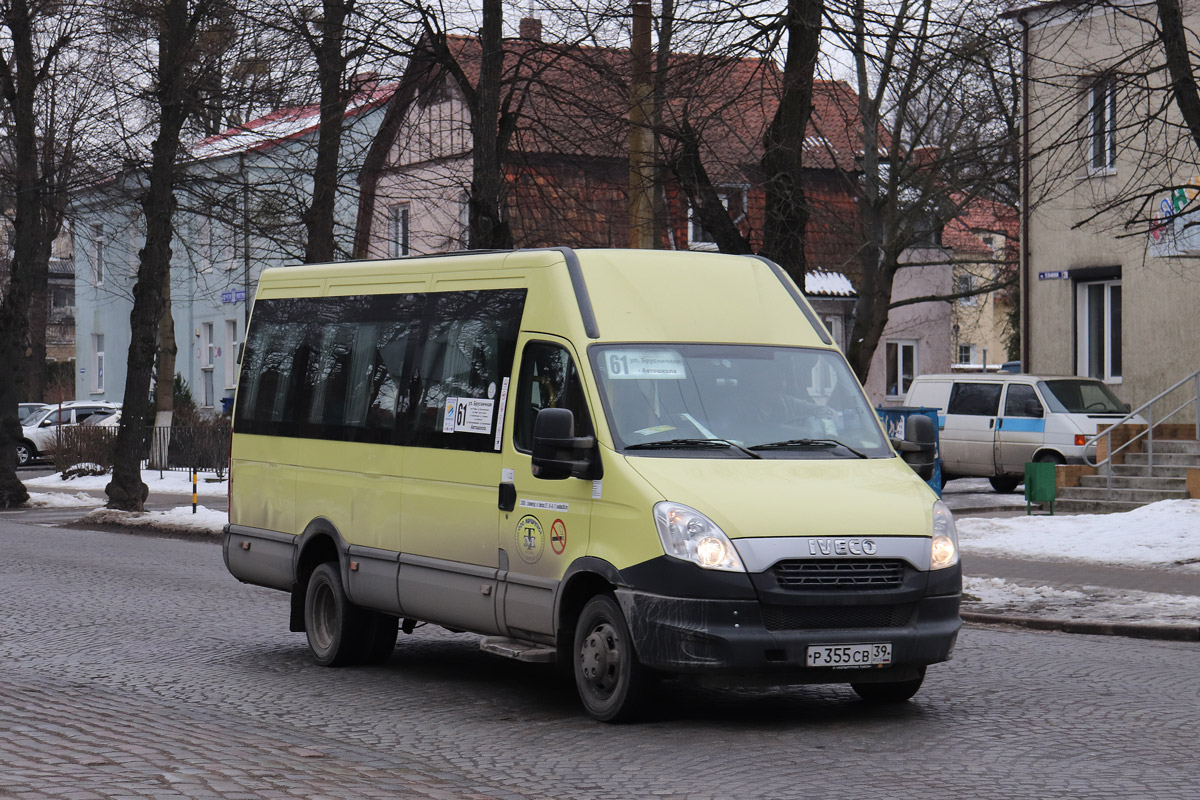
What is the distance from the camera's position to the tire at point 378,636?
10.9 metres

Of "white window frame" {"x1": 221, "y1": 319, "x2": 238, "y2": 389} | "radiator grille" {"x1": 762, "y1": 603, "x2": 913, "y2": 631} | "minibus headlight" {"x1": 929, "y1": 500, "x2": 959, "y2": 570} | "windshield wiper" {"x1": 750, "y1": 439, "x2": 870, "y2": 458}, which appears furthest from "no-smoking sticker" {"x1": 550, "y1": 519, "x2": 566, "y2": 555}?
"white window frame" {"x1": 221, "y1": 319, "x2": 238, "y2": 389}

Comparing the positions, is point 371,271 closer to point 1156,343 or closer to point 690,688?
point 690,688

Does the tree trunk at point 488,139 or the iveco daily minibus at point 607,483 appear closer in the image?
the iveco daily minibus at point 607,483

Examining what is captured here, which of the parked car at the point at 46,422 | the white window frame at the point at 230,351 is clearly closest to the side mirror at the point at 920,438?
the parked car at the point at 46,422

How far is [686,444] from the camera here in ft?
28.8

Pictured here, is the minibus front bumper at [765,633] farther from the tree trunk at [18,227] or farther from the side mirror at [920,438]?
the tree trunk at [18,227]

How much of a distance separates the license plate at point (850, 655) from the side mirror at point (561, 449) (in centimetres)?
144

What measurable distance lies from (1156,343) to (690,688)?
20.9 meters

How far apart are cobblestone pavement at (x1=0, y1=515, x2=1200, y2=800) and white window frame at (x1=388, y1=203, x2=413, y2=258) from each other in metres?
14.1

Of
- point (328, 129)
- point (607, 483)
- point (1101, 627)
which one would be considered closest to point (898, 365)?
point (328, 129)

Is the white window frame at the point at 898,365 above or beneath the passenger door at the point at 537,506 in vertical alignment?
above

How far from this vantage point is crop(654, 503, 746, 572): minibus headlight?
8.09m

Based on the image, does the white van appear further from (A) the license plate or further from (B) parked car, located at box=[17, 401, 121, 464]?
(B) parked car, located at box=[17, 401, 121, 464]

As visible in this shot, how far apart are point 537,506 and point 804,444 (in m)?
1.47
